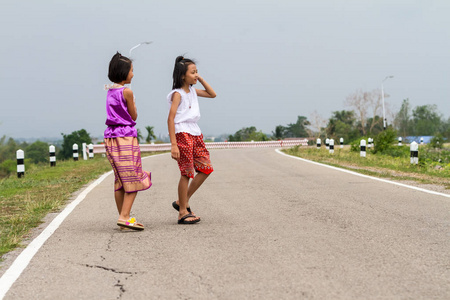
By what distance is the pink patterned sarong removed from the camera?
550cm

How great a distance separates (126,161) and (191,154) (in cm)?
75

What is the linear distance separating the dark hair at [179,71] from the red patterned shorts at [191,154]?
57 centimetres

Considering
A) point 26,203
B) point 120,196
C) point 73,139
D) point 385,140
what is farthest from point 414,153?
point 73,139

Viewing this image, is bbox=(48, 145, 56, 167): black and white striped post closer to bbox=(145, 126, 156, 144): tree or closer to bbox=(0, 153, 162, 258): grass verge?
bbox=(0, 153, 162, 258): grass verge

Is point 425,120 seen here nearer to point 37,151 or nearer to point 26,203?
point 37,151

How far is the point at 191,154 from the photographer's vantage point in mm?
5891

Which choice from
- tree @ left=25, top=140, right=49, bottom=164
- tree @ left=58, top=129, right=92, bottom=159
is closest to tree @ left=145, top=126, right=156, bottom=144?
tree @ left=58, top=129, right=92, bottom=159

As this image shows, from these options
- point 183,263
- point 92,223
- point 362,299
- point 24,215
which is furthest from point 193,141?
point 362,299

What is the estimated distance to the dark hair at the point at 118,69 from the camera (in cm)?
555

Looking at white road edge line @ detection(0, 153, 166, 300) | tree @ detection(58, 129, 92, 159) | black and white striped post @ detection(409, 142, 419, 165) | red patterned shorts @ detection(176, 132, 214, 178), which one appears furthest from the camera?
tree @ detection(58, 129, 92, 159)

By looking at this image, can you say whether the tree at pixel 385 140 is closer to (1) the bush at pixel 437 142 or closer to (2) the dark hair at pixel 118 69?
(1) the bush at pixel 437 142

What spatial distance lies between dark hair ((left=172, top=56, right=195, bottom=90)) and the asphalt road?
1.55m

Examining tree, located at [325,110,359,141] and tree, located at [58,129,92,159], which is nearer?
tree, located at [325,110,359,141]

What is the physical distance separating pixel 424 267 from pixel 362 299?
0.89 metres
